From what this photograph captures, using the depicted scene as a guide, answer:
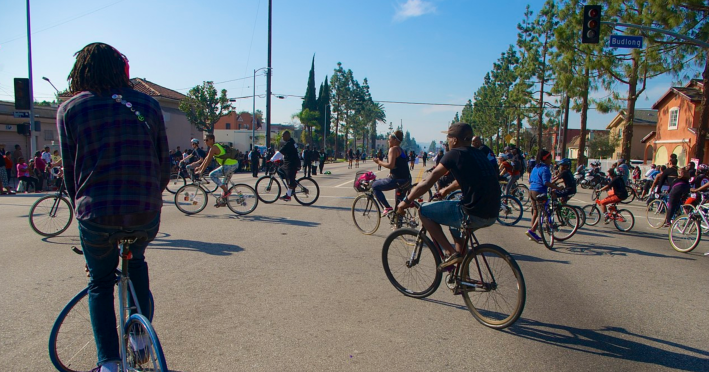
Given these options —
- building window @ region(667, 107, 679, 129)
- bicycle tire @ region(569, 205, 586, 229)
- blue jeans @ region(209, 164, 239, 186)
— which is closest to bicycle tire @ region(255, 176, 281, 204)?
blue jeans @ region(209, 164, 239, 186)

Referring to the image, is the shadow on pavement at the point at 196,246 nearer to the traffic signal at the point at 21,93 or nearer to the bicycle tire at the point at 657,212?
the bicycle tire at the point at 657,212

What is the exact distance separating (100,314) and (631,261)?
7274 millimetres

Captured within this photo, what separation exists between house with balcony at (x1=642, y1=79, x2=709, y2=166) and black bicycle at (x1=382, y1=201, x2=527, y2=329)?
3141 centimetres

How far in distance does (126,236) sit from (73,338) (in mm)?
996

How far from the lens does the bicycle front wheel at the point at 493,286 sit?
Answer: 12.8 feet

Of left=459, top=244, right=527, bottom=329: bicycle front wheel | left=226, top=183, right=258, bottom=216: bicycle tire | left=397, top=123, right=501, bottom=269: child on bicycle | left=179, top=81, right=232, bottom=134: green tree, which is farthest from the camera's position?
left=179, top=81, right=232, bottom=134: green tree

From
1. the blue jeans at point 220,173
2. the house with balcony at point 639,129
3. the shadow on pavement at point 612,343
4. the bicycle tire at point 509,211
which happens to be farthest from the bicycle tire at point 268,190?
the house with balcony at point 639,129

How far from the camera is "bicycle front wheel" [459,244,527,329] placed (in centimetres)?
390

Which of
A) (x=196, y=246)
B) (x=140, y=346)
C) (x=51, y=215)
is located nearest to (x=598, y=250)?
(x=196, y=246)

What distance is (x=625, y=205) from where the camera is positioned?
53.6 ft

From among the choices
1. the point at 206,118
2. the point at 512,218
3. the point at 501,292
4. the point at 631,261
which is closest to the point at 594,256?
the point at 631,261

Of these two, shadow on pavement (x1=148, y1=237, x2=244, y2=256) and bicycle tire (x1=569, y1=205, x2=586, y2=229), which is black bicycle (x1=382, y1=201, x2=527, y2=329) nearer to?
shadow on pavement (x1=148, y1=237, x2=244, y2=256)

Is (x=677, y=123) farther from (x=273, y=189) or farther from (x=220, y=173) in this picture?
(x=220, y=173)

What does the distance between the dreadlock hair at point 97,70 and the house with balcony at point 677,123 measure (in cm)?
3431
